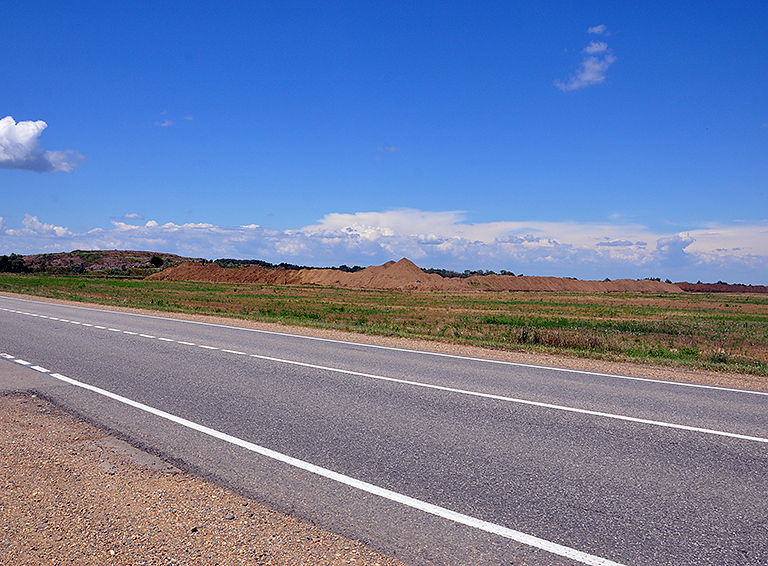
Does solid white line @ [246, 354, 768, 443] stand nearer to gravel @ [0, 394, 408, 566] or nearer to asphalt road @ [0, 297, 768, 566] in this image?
asphalt road @ [0, 297, 768, 566]

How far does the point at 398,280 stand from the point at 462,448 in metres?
77.3

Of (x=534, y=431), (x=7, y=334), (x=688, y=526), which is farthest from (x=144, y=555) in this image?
(x=7, y=334)

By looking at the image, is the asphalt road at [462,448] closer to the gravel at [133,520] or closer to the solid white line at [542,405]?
the solid white line at [542,405]

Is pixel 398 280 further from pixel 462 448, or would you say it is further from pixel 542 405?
pixel 462 448

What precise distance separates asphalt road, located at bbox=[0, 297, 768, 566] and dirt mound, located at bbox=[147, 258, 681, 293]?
69.9 m

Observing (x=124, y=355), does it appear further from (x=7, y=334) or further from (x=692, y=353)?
(x=692, y=353)

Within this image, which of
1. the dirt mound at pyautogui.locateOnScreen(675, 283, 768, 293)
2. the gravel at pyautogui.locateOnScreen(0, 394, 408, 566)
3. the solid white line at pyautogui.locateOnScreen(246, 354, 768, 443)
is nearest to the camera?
the gravel at pyautogui.locateOnScreen(0, 394, 408, 566)

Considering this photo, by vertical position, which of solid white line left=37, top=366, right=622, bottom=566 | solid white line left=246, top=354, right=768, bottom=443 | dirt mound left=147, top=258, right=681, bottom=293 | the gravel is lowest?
the gravel

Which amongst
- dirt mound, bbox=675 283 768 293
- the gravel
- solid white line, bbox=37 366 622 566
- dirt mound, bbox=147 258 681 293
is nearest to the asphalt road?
solid white line, bbox=37 366 622 566

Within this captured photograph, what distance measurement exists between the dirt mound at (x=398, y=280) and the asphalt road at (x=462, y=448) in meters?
69.9

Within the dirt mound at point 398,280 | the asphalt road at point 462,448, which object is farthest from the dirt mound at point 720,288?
the asphalt road at point 462,448

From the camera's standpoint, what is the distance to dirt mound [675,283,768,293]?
11331 centimetres

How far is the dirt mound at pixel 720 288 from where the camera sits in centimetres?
11331

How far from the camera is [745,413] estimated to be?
7.65 m
